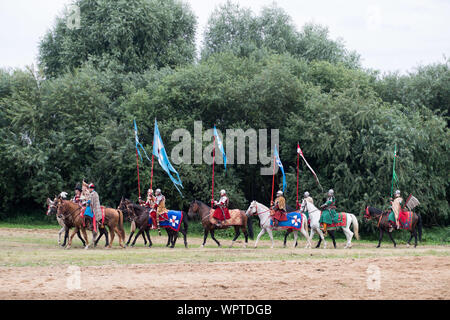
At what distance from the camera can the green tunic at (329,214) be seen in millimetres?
24234

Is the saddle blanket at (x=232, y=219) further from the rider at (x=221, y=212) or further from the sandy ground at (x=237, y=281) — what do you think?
the sandy ground at (x=237, y=281)

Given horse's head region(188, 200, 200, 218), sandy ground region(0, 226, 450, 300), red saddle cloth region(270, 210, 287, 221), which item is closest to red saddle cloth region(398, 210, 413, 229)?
red saddle cloth region(270, 210, 287, 221)

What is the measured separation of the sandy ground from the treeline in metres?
13.3

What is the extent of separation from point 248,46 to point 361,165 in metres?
18.7

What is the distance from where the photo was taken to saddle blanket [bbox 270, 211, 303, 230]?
23906 mm

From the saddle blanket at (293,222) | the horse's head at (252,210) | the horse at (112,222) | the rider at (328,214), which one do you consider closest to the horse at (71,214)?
the horse at (112,222)

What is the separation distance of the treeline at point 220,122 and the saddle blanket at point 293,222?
6.50 m

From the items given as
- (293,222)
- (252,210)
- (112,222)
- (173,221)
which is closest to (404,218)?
(293,222)

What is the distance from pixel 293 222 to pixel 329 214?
5.43 feet

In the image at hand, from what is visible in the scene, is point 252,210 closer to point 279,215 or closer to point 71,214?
point 279,215

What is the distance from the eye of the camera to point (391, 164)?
28.8 meters

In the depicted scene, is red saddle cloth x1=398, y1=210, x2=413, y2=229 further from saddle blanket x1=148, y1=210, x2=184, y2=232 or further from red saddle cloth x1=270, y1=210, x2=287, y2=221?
saddle blanket x1=148, y1=210, x2=184, y2=232
